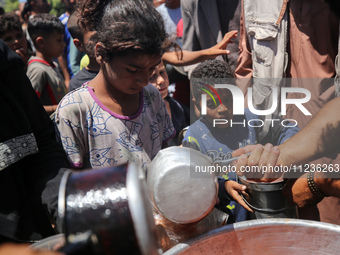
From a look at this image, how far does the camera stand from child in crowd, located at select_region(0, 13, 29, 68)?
10.4 ft

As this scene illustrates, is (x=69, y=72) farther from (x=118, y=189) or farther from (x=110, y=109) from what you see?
(x=118, y=189)

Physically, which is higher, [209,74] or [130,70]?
[130,70]

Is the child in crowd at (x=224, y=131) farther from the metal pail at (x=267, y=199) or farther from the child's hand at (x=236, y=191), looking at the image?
the metal pail at (x=267, y=199)

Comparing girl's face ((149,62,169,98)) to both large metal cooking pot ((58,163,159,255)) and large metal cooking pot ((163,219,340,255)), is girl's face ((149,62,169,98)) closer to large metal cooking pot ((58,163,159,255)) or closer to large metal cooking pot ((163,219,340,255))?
large metal cooking pot ((163,219,340,255))

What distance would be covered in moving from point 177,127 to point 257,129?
2.14 ft

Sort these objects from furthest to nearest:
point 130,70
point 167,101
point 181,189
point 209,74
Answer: point 167,101
point 209,74
point 130,70
point 181,189

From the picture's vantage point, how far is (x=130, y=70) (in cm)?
142

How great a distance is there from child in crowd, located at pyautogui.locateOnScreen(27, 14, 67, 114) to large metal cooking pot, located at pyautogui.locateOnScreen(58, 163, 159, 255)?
2373 mm

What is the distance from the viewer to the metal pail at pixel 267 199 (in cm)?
113

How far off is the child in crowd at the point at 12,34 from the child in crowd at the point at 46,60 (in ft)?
0.39

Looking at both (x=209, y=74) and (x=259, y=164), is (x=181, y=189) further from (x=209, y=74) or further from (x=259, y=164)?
(x=209, y=74)

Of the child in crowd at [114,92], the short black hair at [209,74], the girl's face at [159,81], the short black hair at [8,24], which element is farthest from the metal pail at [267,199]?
the short black hair at [8,24]

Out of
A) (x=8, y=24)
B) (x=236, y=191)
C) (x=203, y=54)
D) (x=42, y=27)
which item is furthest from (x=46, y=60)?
(x=236, y=191)

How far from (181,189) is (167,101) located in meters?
1.75
